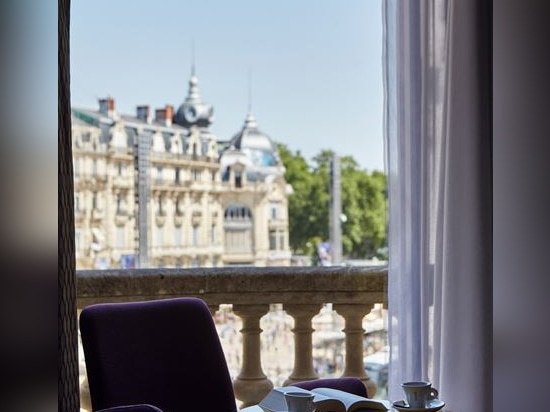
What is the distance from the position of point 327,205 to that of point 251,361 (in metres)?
40.0

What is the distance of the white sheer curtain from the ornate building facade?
35020 mm

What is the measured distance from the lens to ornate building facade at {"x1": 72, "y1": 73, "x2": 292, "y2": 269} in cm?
3862

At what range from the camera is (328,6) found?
120ft

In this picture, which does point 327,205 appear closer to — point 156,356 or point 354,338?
point 354,338

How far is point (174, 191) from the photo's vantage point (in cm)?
4094

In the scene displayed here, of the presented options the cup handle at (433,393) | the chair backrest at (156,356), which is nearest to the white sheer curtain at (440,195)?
the chair backrest at (156,356)

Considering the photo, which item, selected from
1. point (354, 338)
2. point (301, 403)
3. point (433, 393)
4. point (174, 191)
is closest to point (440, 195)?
point (354, 338)

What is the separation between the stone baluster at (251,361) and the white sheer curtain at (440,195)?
38 cm

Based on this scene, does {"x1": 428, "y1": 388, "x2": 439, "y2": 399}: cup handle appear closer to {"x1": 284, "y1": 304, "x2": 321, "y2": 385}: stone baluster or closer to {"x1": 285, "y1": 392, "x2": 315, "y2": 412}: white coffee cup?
{"x1": 285, "y1": 392, "x2": 315, "y2": 412}: white coffee cup

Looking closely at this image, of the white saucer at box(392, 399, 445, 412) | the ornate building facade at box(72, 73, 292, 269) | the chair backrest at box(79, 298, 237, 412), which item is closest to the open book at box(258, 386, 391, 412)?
the white saucer at box(392, 399, 445, 412)

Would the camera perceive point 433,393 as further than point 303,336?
No

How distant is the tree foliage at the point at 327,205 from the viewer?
133 feet

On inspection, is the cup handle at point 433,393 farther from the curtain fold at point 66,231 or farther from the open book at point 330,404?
the curtain fold at point 66,231
